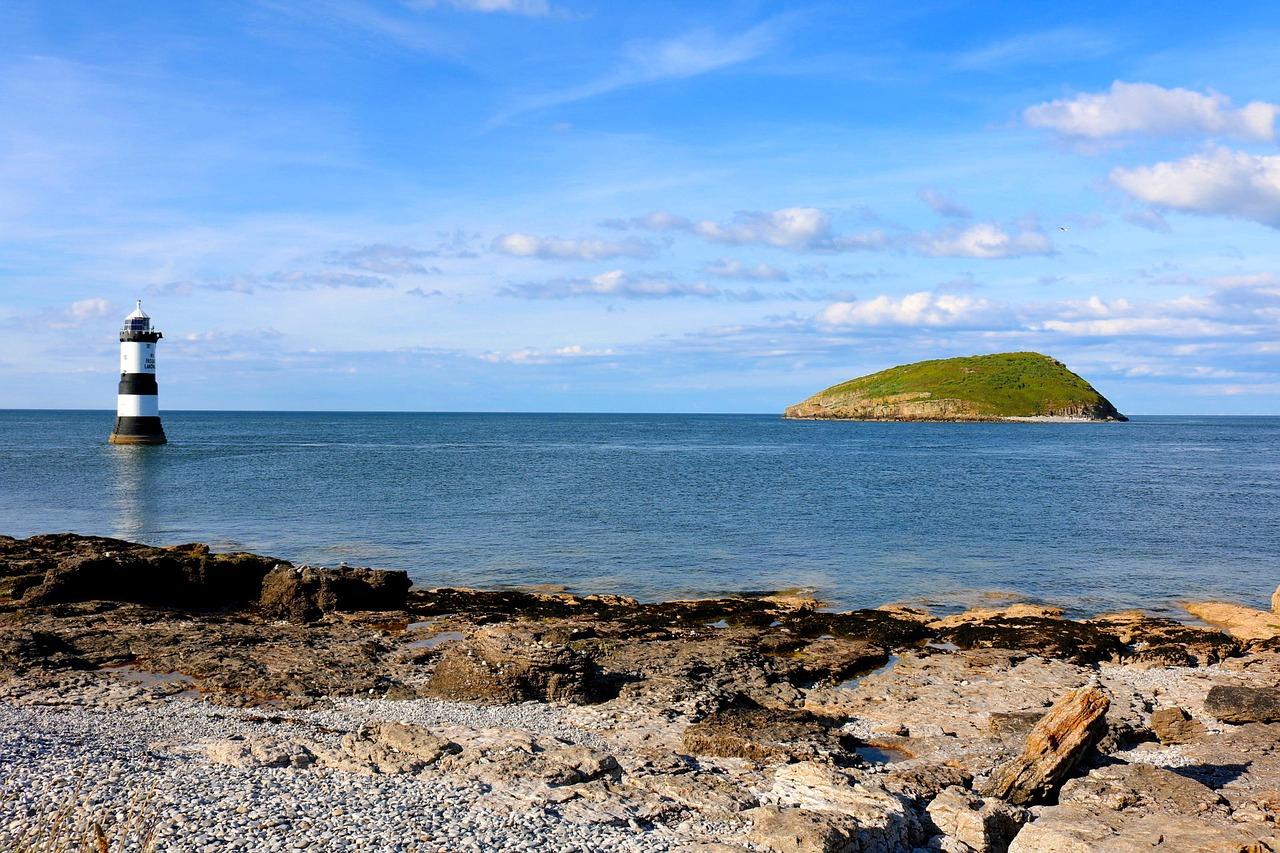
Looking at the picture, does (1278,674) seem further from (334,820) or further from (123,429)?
(123,429)

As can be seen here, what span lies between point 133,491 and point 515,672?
4914cm

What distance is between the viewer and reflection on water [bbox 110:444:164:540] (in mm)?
42625

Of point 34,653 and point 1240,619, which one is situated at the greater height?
point 34,653

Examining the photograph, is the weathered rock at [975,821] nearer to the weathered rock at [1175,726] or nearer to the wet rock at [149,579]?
the weathered rock at [1175,726]

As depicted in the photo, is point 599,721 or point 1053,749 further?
point 599,721

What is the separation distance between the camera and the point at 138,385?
267ft

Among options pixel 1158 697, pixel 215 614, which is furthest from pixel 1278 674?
pixel 215 614

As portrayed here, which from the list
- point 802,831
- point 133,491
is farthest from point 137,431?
point 802,831

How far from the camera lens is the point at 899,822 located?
1134 cm

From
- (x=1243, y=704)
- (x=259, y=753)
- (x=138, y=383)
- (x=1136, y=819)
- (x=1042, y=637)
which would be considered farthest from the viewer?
(x=138, y=383)

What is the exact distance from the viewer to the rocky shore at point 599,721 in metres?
11.1

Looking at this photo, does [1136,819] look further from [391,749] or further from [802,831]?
[391,749]

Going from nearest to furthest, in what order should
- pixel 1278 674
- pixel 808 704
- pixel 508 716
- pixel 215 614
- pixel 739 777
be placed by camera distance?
1. pixel 739 777
2. pixel 508 716
3. pixel 808 704
4. pixel 1278 674
5. pixel 215 614

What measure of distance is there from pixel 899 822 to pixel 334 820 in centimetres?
671
